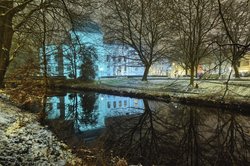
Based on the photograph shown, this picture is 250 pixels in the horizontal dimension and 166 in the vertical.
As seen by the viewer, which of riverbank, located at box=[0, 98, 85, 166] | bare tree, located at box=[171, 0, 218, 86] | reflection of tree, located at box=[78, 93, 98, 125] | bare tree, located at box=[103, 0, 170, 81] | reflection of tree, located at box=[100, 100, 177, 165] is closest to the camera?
riverbank, located at box=[0, 98, 85, 166]

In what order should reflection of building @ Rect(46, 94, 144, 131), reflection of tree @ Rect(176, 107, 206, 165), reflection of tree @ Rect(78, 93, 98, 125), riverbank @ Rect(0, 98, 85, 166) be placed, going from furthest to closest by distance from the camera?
reflection of tree @ Rect(78, 93, 98, 125), reflection of building @ Rect(46, 94, 144, 131), reflection of tree @ Rect(176, 107, 206, 165), riverbank @ Rect(0, 98, 85, 166)

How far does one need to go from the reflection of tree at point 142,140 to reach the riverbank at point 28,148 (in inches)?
101

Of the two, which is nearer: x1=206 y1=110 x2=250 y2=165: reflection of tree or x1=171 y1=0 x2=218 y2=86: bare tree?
x1=206 y1=110 x2=250 y2=165: reflection of tree

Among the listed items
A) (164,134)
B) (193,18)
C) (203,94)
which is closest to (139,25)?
(193,18)

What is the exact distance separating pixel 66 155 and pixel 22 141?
58.0 inches

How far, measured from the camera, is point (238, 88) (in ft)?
80.8

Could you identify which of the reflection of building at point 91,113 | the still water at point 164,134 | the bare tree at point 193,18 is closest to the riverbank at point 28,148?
the still water at point 164,134

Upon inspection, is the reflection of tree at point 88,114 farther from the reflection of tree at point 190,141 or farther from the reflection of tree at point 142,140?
the reflection of tree at point 190,141

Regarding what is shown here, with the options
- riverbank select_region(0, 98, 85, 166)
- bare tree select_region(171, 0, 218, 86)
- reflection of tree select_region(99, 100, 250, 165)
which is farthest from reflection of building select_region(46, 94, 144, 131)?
bare tree select_region(171, 0, 218, 86)

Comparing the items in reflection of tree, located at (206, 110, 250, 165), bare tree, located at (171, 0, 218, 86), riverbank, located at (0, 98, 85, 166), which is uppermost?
bare tree, located at (171, 0, 218, 86)

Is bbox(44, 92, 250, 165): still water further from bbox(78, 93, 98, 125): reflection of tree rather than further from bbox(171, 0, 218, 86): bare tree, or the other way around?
bbox(171, 0, 218, 86): bare tree

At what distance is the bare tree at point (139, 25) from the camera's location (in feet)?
112

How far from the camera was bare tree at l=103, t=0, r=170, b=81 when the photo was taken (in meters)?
34.2

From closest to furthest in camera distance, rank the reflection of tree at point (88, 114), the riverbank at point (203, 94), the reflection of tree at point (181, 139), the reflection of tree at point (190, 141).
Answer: the reflection of tree at point (190, 141) → the reflection of tree at point (181, 139) → the reflection of tree at point (88, 114) → the riverbank at point (203, 94)
